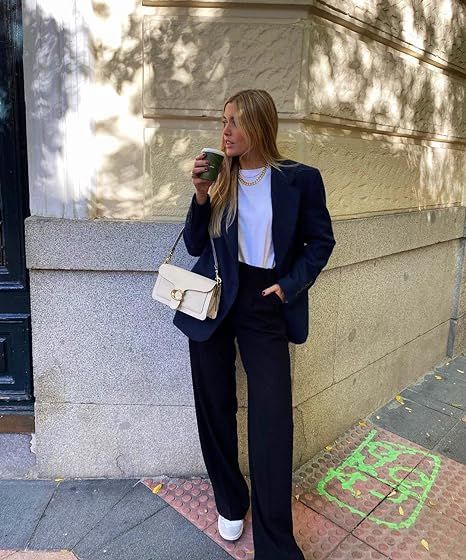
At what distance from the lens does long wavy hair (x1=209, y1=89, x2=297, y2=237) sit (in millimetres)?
2203

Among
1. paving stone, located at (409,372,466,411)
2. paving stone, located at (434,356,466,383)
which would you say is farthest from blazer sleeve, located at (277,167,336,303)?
paving stone, located at (434,356,466,383)

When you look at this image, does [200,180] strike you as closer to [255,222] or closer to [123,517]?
[255,222]

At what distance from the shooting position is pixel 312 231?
2348 millimetres

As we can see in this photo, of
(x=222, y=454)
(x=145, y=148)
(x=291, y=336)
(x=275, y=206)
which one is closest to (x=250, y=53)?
(x=145, y=148)

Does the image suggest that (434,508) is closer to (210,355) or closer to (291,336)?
(291,336)

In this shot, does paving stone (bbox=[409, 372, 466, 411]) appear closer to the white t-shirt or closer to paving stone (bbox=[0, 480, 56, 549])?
the white t-shirt

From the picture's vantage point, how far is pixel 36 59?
2.74m

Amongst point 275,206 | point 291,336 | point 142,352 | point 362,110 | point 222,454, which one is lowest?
point 222,454

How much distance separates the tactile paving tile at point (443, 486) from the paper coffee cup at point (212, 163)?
7.11 feet

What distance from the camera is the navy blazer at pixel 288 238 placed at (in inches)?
90.0

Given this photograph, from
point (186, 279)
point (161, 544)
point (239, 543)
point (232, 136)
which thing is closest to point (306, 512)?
point (239, 543)

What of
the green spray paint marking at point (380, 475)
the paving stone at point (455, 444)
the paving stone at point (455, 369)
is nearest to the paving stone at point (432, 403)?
the paving stone at point (455, 444)

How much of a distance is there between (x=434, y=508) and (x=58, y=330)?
230cm

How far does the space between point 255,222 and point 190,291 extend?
0.42 m
